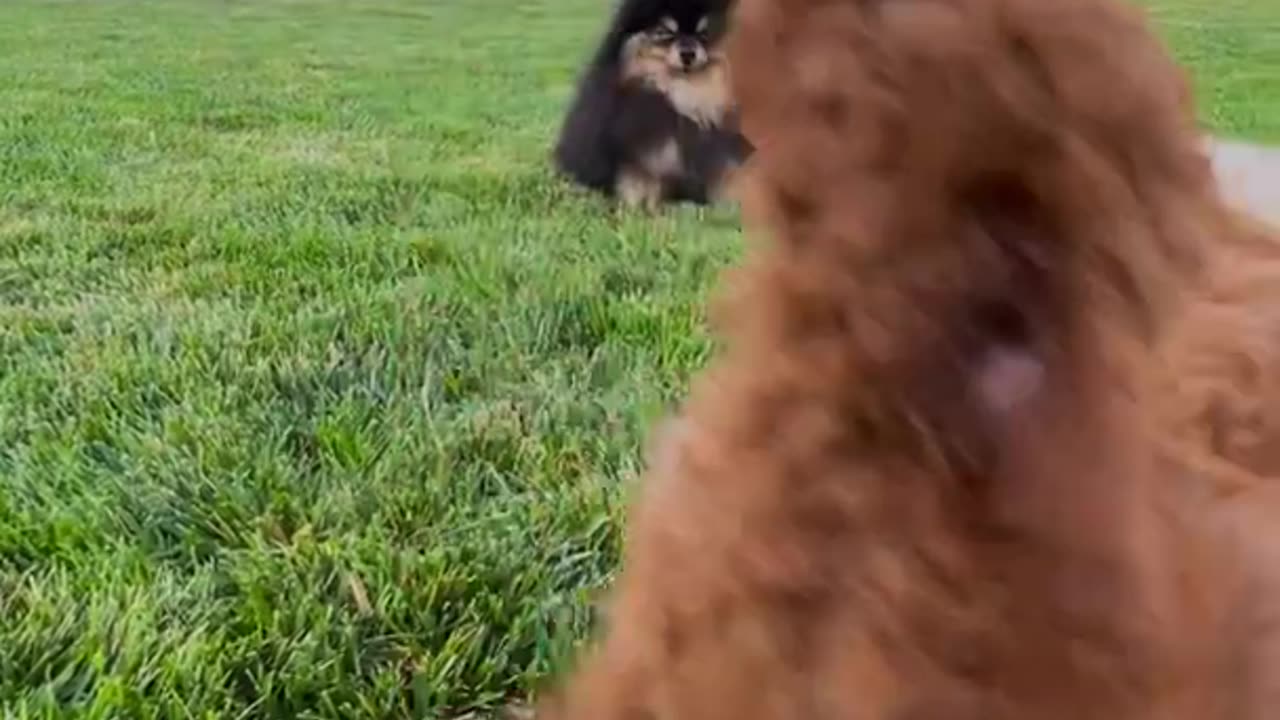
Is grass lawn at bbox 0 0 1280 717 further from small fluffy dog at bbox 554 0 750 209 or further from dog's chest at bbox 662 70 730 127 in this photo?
dog's chest at bbox 662 70 730 127

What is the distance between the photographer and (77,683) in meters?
1.88

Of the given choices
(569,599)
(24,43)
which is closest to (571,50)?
(24,43)

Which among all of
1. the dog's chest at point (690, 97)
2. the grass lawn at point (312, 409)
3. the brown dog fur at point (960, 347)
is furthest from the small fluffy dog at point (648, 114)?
the brown dog fur at point (960, 347)

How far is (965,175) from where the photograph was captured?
2.26ft

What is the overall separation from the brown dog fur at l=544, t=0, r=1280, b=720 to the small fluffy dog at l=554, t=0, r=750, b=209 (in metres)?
5.61

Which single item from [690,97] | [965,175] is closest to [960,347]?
[965,175]

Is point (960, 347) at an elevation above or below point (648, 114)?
above

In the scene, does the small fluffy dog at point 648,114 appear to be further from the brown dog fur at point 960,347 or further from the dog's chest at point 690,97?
the brown dog fur at point 960,347

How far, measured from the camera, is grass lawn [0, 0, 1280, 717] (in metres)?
1.95

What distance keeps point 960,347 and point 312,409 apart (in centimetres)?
227

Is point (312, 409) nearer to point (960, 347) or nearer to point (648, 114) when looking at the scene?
point (960, 347)

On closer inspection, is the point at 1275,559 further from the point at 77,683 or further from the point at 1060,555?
the point at 77,683

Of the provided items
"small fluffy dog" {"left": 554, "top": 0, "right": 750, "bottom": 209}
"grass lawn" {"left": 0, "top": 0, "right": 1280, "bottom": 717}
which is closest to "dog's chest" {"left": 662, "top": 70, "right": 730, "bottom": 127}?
"small fluffy dog" {"left": 554, "top": 0, "right": 750, "bottom": 209}

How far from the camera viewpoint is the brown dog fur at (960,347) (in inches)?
27.2
